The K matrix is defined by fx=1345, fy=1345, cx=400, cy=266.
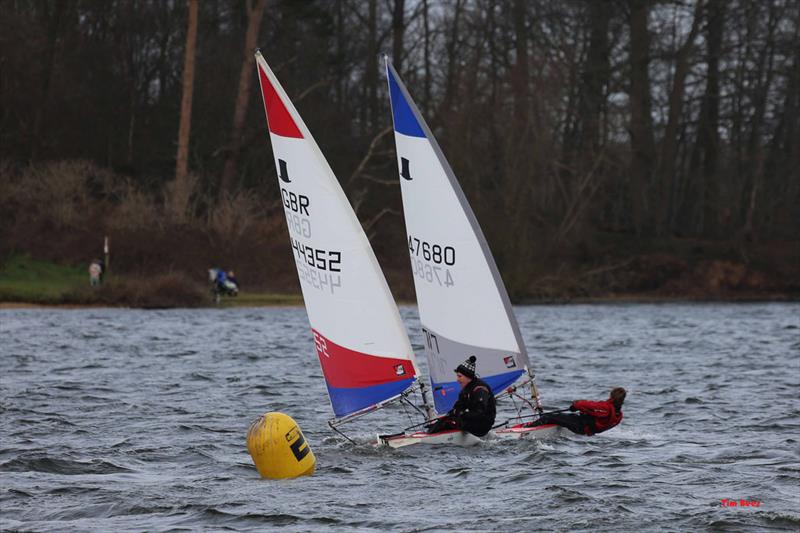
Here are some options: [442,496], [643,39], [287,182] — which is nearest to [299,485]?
[442,496]

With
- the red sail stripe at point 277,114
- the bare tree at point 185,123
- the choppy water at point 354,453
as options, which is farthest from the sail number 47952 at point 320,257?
the bare tree at point 185,123

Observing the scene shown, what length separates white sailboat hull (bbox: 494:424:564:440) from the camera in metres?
15.8

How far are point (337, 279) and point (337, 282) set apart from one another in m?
0.04

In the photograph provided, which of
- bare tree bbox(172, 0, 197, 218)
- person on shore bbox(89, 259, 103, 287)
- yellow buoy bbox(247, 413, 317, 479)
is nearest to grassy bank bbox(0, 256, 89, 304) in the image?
person on shore bbox(89, 259, 103, 287)

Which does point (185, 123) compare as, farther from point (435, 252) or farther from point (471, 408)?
point (471, 408)

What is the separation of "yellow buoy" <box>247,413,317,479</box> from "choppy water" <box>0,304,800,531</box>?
127 mm

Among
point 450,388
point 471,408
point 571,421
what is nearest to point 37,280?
point 450,388

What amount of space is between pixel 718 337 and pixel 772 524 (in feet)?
73.9

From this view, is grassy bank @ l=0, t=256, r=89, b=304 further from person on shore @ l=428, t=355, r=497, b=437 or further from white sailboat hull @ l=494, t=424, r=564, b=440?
person on shore @ l=428, t=355, r=497, b=437

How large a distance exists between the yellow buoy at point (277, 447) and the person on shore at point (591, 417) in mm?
3643

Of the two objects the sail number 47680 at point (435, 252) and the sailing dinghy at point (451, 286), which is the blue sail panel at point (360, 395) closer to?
the sailing dinghy at point (451, 286)

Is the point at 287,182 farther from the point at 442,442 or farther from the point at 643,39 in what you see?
the point at 643,39

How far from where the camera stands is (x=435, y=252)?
1579 cm

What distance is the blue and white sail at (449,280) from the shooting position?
1551 centimetres
